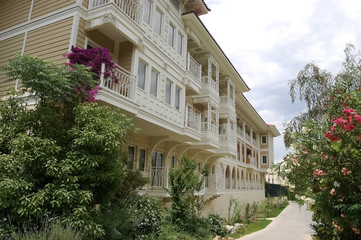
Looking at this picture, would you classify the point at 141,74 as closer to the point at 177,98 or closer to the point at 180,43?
the point at 177,98

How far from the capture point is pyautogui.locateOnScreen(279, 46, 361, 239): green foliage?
5434mm

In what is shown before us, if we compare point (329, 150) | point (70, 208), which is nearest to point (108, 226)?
point (70, 208)

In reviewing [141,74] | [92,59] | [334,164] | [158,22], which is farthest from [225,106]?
[334,164]

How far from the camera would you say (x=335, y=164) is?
19.2 ft

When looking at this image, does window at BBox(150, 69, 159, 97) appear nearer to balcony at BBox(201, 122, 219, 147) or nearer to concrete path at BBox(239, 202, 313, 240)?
balcony at BBox(201, 122, 219, 147)

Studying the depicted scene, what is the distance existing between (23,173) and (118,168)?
1.99 m

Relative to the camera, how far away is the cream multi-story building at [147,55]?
29.5ft

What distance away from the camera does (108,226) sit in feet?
21.2

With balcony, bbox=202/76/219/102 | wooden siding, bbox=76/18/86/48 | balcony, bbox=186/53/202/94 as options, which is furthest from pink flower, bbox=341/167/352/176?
balcony, bbox=202/76/219/102

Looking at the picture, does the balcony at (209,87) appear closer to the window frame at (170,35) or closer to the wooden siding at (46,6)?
the window frame at (170,35)

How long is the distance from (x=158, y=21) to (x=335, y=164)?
31.7 feet

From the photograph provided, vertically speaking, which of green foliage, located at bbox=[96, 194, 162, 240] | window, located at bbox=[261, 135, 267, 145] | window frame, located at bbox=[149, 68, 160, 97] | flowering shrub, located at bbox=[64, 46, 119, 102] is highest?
window, located at bbox=[261, 135, 267, 145]

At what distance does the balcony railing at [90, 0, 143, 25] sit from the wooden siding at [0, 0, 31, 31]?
344 cm

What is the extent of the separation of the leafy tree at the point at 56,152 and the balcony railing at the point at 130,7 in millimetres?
3622
